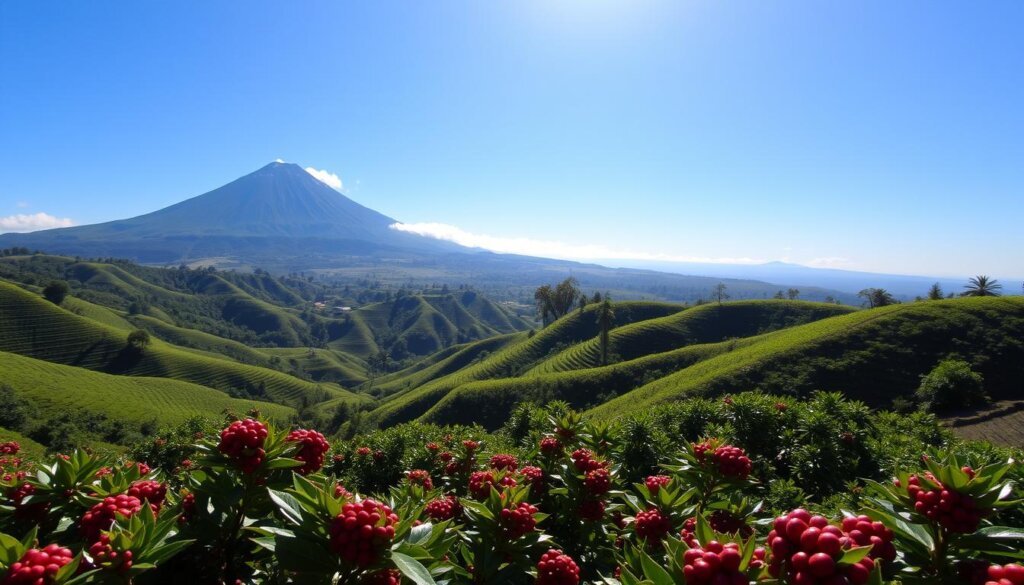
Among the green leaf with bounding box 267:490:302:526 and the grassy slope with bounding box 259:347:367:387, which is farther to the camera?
the grassy slope with bounding box 259:347:367:387

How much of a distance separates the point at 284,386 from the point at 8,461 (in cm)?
11830

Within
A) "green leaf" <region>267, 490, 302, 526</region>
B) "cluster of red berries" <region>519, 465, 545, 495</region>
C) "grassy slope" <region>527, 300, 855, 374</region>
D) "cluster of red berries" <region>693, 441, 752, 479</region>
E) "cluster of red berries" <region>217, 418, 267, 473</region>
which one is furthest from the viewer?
"grassy slope" <region>527, 300, 855, 374</region>

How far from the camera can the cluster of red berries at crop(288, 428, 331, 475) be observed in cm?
394

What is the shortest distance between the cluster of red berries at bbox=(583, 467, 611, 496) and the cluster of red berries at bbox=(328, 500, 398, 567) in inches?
122

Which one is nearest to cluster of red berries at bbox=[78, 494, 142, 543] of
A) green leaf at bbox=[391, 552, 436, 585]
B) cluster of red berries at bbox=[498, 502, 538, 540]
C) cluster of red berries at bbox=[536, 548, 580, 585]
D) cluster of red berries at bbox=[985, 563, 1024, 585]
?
green leaf at bbox=[391, 552, 436, 585]

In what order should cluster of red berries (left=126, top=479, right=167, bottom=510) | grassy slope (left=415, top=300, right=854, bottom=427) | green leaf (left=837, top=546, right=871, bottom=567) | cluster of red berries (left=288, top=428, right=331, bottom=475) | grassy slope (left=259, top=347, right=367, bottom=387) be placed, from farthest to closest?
A: grassy slope (left=259, top=347, right=367, bottom=387), grassy slope (left=415, top=300, right=854, bottom=427), cluster of red berries (left=288, top=428, right=331, bottom=475), cluster of red berries (left=126, top=479, right=167, bottom=510), green leaf (left=837, top=546, right=871, bottom=567)

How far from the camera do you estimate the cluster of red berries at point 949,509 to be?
2.79 meters

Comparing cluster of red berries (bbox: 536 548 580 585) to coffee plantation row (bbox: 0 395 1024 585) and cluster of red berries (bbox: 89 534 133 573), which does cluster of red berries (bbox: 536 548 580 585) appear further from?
cluster of red berries (bbox: 89 534 133 573)

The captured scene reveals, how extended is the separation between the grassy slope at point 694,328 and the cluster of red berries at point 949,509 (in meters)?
63.9

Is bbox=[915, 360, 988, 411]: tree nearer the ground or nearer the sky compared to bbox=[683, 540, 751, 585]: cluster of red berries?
nearer the ground

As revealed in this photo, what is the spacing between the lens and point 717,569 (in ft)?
7.85

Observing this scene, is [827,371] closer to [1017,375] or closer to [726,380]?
[726,380]

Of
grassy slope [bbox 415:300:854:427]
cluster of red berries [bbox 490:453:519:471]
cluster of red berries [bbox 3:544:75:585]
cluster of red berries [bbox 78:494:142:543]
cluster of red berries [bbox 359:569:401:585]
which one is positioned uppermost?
cluster of red berries [bbox 3:544:75:585]

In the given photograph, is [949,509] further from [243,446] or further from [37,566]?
[37,566]
